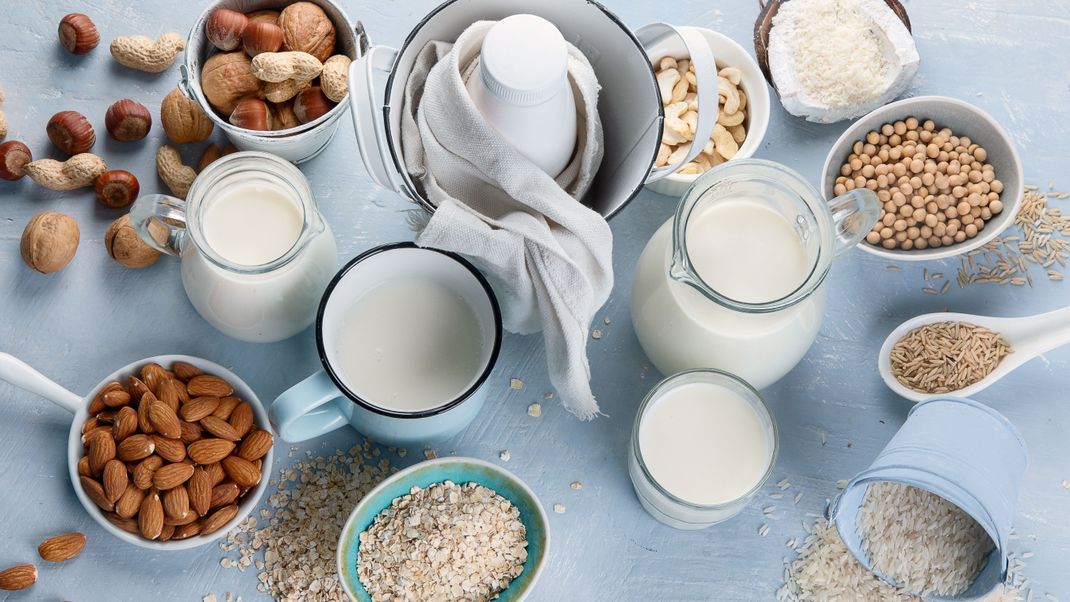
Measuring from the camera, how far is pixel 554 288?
0.98m

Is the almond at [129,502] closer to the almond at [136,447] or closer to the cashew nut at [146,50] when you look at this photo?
the almond at [136,447]

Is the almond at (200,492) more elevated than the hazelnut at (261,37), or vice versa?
the hazelnut at (261,37)

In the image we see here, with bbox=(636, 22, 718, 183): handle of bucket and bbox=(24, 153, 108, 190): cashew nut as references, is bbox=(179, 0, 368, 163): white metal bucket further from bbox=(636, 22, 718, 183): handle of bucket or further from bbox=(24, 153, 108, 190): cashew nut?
bbox=(636, 22, 718, 183): handle of bucket

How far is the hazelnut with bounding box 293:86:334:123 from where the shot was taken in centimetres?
113

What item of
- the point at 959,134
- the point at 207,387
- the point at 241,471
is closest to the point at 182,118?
the point at 207,387

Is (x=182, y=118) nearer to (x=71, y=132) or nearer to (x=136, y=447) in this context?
(x=71, y=132)

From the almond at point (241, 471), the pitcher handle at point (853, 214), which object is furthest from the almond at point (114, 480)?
the pitcher handle at point (853, 214)

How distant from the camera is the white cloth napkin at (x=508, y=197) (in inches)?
36.3

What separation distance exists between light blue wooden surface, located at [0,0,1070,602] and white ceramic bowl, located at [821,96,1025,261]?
6cm

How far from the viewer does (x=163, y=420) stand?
107cm

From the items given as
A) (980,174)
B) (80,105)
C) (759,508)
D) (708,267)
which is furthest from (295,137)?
(980,174)

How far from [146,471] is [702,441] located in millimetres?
625

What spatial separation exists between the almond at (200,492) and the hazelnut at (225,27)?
493 millimetres

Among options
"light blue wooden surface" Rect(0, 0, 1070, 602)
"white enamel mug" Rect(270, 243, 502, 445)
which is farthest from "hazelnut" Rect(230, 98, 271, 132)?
"white enamel mug" Rect(270, 243, 502, 445)
